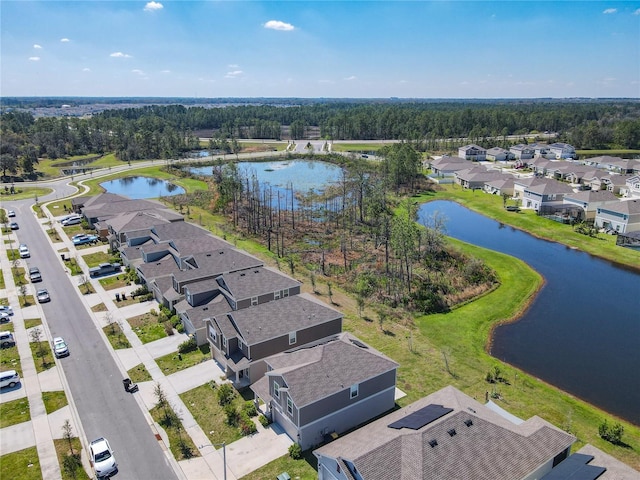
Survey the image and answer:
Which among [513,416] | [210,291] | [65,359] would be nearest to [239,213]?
[210,291]

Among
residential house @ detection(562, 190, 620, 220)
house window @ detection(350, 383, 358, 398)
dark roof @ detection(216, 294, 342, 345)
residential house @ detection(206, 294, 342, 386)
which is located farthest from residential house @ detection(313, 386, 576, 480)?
residential house @ detection(562, 190, 620, 220)

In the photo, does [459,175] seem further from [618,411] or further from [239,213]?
[618,411]

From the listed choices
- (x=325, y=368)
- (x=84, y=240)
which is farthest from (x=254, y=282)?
(x=84, y=240)

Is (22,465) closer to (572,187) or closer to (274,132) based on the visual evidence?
(572,187)

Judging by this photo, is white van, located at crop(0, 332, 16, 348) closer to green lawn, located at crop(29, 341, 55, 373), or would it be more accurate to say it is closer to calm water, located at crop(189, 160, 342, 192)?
green lawn, located at crop(29, 341, 55, 373)

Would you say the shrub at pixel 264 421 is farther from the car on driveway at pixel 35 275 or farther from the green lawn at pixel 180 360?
the car on driveway at pixel 35 275

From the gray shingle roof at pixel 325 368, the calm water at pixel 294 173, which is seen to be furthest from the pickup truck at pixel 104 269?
the calm water at pixel 294 173
